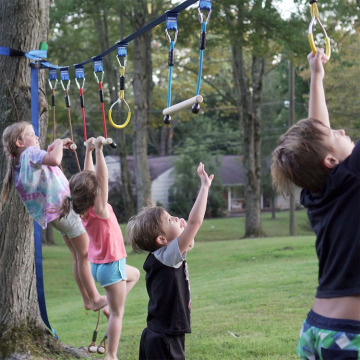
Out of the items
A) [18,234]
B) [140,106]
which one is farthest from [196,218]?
[140,106]

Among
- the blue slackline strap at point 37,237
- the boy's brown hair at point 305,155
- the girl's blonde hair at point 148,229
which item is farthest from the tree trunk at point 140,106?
the boy's brown hair at point 305,155

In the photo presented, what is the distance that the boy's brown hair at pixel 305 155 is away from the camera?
2.36 metres

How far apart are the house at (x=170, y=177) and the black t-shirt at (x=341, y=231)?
1362 inches

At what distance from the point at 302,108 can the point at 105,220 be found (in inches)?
1233

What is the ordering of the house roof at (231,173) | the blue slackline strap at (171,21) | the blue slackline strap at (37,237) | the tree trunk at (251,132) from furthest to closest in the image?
the house roof at (231,173) → the tree trunk at (251,132) → the blue slackline strap at (37,237) → the blue slackline strap at (171,21)

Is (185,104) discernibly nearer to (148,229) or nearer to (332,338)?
(148,229)

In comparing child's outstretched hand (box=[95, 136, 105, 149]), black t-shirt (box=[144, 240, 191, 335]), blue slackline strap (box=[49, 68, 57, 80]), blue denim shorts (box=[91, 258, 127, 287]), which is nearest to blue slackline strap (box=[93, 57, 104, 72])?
blue slackline strap (box=[49, 68, 57, 80])

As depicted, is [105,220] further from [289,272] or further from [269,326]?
[289,272]

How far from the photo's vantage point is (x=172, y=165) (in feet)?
135

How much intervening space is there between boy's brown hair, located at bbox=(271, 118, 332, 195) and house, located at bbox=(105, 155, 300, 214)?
3452cm

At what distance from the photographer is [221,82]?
1496 inches

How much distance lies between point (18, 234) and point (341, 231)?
350 cm

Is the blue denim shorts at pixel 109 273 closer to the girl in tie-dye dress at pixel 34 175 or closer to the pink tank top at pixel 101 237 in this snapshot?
the pink tank top at pixel 101 237

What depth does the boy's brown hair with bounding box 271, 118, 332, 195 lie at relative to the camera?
2355mm
